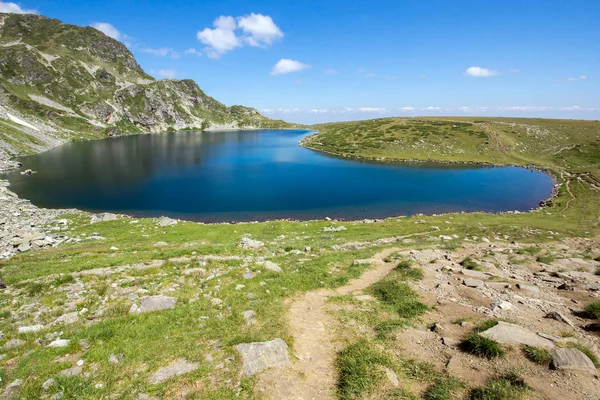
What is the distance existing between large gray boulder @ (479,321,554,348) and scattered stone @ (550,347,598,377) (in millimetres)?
665

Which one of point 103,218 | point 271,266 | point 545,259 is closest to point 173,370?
point 271,266

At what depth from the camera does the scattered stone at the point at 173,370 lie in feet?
32.7

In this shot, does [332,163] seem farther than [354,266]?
Yes

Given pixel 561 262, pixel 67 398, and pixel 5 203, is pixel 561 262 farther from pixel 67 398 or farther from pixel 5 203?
pixel 5 203

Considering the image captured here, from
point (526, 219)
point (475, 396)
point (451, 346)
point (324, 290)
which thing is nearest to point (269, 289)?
point (324, 290)

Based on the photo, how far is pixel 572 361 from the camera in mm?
9320

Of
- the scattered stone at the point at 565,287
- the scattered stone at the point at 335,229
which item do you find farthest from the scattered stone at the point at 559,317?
the scattered stone at the point at 335,229

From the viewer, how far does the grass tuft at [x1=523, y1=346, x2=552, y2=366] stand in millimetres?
9500

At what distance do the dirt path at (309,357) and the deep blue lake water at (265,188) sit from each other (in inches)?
1581

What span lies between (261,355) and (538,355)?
31.6 feet

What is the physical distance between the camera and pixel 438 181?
291 feet

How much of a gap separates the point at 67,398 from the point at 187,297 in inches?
286

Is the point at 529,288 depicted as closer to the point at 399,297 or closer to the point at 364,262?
the point at 399,297

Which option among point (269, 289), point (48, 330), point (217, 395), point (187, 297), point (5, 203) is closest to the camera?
point (217, 395)
